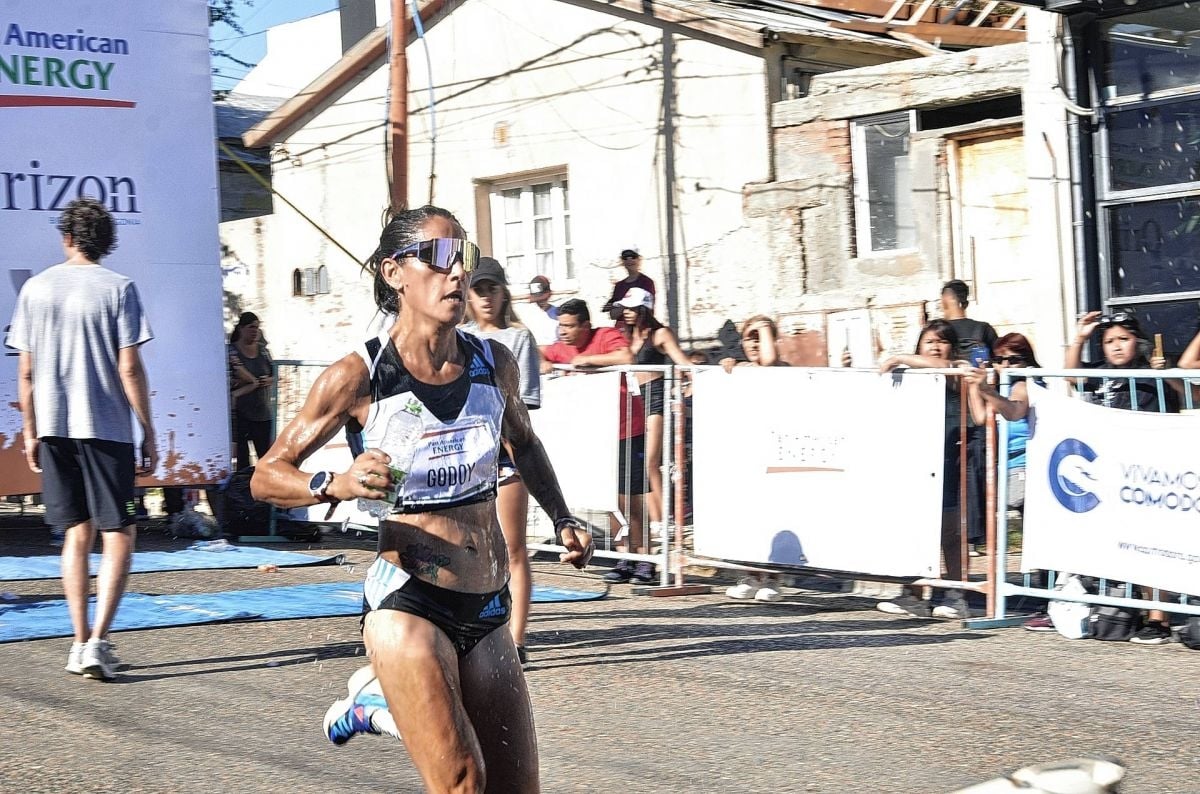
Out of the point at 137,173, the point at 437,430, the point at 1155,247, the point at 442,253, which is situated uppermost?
the point at 137,173

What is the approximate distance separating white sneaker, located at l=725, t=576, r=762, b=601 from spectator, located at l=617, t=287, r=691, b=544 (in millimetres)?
766

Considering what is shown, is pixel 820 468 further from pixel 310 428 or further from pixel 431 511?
pixel 310 428

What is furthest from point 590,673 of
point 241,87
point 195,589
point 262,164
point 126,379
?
point 241,87

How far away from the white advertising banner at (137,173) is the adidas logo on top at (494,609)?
27.9ft

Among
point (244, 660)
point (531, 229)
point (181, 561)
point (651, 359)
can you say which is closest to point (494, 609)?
point (244, 660)

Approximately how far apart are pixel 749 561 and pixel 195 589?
11.8ft

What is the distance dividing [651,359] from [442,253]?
731 centimetres

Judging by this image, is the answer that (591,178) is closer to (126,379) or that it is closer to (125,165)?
(125,165)

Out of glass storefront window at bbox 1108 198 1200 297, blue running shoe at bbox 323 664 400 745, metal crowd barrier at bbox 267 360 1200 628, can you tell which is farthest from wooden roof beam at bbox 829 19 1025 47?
blue running shoe at bbox 323 664 400 745

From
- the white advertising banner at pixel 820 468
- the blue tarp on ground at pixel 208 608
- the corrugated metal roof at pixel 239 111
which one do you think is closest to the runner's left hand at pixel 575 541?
the blue tarp on ground at pixel 208 608

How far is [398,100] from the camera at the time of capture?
17062mm

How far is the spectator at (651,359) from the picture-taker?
1041 centimetres

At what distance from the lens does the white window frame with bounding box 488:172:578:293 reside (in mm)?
17453

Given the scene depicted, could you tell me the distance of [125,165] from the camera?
11.9 metres
